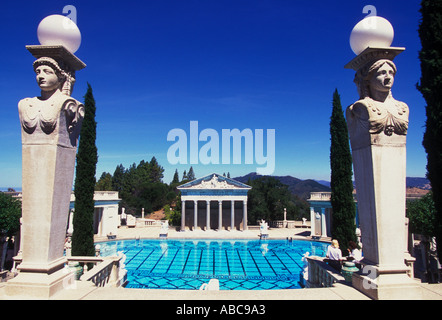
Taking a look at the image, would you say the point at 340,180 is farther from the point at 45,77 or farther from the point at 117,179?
the point at 117,179

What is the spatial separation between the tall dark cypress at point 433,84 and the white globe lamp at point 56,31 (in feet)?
28.6

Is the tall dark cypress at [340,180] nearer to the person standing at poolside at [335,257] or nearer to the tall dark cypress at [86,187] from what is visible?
the person standing at poolside at [335,257]

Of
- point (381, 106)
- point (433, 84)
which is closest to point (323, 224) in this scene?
point (433, 84)

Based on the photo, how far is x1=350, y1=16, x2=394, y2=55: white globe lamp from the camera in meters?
4.93

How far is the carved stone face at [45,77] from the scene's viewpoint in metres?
4.81

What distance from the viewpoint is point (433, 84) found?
7.44 metres

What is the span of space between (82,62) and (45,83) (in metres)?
0.89

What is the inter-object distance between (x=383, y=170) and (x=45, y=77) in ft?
20.2

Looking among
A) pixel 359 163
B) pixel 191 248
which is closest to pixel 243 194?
pixel 191 248

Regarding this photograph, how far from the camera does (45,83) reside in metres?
4.83

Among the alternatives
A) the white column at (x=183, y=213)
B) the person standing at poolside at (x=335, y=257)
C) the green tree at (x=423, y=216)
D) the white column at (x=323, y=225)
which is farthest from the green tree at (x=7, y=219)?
the white column at (x=323, y=225)

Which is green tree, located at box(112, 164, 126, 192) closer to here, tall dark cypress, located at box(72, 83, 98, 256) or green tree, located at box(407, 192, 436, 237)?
tall dark cypress, located at box(72, 83, 98, 256)
